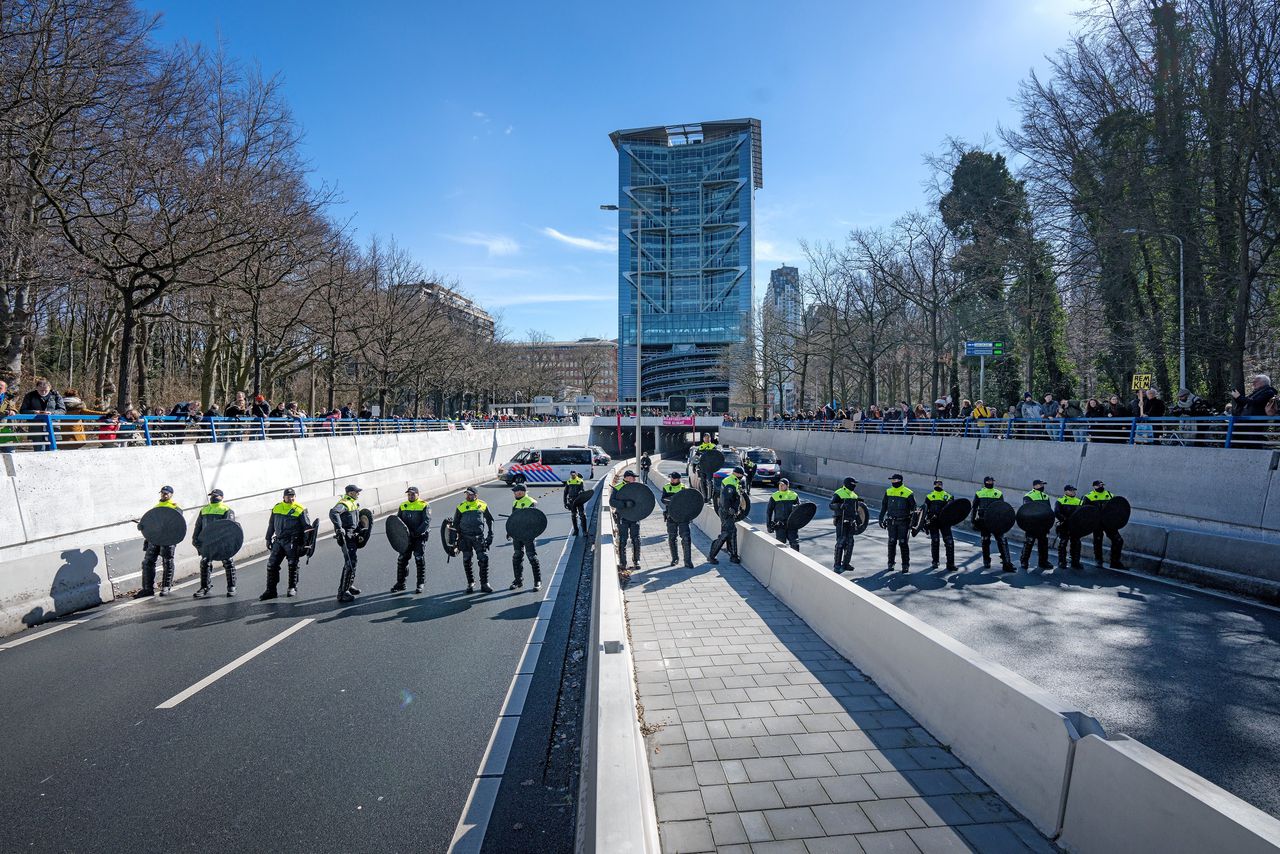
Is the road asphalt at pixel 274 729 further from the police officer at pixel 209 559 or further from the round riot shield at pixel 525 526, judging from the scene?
the round riot shield at pixel 525 526

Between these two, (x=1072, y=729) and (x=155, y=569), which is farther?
(x=155, y=569)

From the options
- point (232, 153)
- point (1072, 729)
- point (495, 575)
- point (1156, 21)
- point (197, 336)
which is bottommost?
point (495, 575)

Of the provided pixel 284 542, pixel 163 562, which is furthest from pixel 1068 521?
pixel 163 562

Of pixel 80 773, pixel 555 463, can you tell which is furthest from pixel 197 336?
pixel 80 773

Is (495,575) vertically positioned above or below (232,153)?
below

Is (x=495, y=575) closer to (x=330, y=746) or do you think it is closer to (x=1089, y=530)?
(x=330, y=746)

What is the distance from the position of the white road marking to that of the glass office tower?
13268 centimetres

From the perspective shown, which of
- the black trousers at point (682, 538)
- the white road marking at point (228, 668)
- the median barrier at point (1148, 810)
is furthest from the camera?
the black trousers at point (682, 538)

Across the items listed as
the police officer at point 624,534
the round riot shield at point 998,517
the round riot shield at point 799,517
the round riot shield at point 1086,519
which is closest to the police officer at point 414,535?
the police officer at point 624,534

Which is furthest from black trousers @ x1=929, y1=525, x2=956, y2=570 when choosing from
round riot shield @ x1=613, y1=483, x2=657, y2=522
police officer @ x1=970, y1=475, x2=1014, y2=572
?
round riot shield @ x1=613, y1=483, x2=657, y2=522

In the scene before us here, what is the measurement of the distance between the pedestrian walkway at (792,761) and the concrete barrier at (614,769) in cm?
33

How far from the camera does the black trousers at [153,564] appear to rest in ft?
31.4

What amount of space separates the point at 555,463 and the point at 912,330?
2396cm

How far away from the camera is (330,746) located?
492 cm
